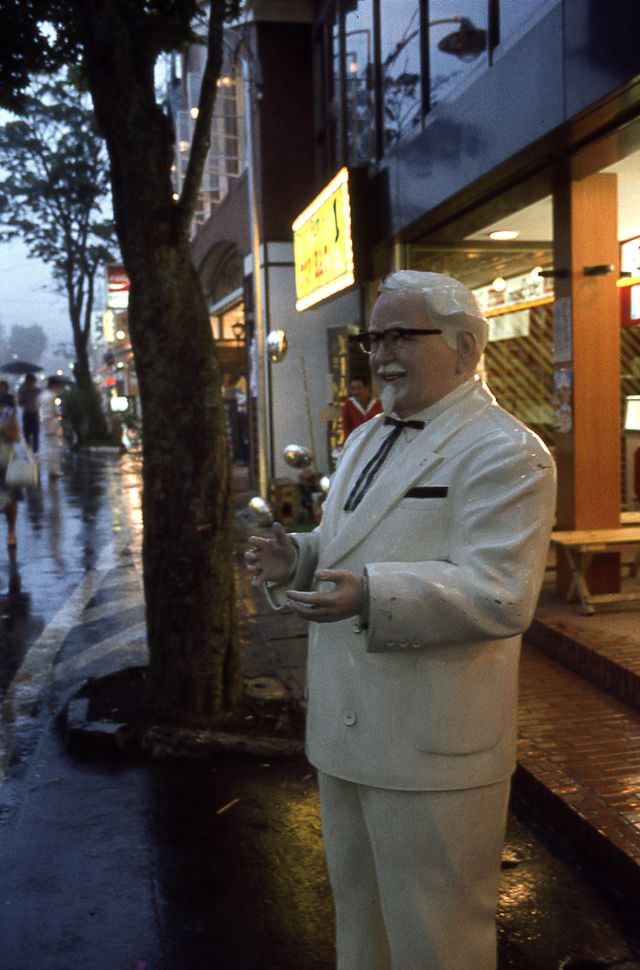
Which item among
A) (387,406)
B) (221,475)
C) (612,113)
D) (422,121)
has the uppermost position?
(422,121)

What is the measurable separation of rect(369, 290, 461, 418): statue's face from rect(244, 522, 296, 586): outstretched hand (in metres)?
0.46

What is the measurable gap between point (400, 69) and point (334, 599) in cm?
1022

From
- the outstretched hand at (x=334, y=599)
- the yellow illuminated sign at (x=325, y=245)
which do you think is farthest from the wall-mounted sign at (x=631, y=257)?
the outstretched hand at (x=334, y=599)

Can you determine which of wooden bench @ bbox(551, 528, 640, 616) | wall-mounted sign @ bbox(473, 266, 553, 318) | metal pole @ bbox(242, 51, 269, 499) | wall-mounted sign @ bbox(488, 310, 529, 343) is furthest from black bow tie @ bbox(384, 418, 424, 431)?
metal pole @ bbox(242, 51, 269, 499)

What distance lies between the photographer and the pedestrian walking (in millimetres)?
2088

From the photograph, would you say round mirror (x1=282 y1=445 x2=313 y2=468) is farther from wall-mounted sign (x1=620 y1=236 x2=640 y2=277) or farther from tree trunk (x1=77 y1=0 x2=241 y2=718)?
tree trunk (x1=77 y1=0 x2=241 y2=718)

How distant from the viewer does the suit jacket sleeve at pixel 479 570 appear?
2.06 m

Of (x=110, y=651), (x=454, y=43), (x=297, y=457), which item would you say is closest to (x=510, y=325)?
(x=297, y=457)

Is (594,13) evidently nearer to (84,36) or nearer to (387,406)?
(84,36)

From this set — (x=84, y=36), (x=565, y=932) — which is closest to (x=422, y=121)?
(x=84, y=36)

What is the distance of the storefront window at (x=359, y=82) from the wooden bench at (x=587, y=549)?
700 cm

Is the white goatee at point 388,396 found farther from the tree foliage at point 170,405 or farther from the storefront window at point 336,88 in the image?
the storefront window at point 336,88

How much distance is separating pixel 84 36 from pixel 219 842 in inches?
177

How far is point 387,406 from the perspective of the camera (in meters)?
2.39
